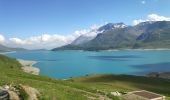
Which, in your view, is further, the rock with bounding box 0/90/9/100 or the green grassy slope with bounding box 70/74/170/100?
the green grassy slope with bounding box 70/74/170/100

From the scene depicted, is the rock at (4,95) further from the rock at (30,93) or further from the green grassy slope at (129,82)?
the green grassy slope at (129,82)

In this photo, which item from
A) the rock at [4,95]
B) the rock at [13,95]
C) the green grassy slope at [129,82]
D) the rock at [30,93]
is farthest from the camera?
the green grassy slope at [129,82]

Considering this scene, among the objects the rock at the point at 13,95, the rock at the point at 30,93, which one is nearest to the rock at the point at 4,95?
the rock at the point at 13,95

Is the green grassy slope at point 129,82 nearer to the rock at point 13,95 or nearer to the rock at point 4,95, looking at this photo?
the rock at point 13,95

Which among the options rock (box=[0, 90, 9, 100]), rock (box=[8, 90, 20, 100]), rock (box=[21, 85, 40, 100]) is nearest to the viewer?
rock (box=[0, 90, 9, 100])

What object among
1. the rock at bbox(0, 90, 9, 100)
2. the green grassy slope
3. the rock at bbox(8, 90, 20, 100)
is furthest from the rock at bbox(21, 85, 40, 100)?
the green grassy slope

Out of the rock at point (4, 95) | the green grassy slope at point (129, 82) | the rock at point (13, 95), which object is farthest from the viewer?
the green grassy slope at point (129, 82)

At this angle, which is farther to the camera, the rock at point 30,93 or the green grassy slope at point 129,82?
the green grassy slope at point 129,82

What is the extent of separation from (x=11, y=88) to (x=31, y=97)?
86.9 inches

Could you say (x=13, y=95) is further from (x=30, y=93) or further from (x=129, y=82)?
(x=129, y=82)

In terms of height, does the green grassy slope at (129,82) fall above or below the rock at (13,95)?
below

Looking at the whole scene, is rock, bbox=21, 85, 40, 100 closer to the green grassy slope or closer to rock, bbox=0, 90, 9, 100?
rock, bbox=0, 90, 9, 100

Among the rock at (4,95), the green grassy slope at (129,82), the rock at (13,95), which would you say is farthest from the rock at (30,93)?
the green grassy slope at (129,82)

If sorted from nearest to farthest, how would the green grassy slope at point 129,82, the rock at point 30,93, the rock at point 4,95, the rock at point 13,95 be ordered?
the rock at point 4,95
the rock at point 13,95
the rock at point 30,93
the green grassy slope at point 129,82
